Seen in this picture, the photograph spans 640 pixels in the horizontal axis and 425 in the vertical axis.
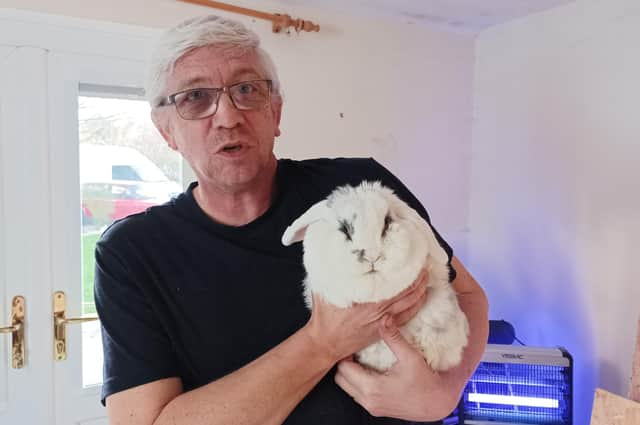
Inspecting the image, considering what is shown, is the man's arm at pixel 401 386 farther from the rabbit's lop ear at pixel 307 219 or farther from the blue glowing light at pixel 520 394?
the blue glowing light at pixel 520 394

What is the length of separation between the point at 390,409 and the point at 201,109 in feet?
2.34

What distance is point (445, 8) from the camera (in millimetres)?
2447

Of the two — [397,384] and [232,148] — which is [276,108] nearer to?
[232,148]

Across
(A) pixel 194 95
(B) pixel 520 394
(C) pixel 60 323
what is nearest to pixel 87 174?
(C) pixel 60 323

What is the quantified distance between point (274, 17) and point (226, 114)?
1.42 meters

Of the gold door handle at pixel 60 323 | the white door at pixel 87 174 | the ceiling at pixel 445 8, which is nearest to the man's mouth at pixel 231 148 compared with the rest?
the white door at pixel 87 174

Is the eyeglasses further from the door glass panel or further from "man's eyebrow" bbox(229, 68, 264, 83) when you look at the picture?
the door glass panel

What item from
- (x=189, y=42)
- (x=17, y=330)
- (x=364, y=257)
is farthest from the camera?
(x=17, y=330)

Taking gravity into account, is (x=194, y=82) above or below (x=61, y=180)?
above

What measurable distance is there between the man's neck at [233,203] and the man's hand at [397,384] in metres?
0.38

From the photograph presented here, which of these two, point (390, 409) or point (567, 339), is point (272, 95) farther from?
point (567, 339)

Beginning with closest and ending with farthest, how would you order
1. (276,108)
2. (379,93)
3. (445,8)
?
(276,108) → (445,8) → (379,93)

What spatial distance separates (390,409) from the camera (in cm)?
95

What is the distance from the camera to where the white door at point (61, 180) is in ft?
6.28
